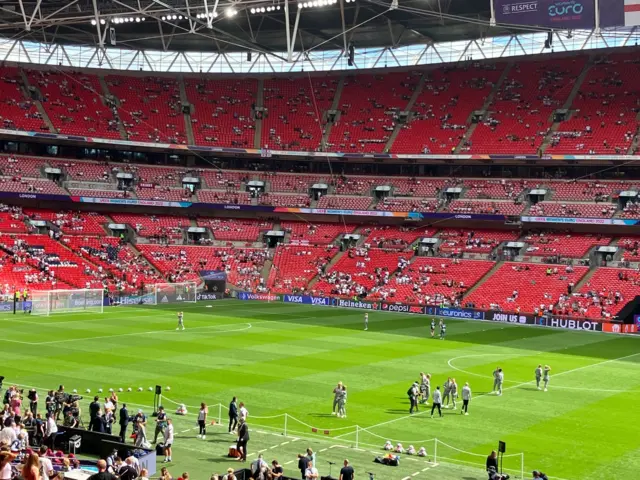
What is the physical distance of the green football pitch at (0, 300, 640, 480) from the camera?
25.5 m

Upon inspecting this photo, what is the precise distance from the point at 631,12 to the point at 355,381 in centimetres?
2872

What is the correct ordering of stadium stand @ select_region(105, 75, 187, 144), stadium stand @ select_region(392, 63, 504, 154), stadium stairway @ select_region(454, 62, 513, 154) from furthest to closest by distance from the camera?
stadium stand @ select_region(105, 75, 187, 144)
stadium stand @ select_region(392, 63, 504, 154)
stadium stairway @ select_region(454, 62, 513, 154)

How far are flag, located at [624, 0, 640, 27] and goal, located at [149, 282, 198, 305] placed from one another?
4427cm

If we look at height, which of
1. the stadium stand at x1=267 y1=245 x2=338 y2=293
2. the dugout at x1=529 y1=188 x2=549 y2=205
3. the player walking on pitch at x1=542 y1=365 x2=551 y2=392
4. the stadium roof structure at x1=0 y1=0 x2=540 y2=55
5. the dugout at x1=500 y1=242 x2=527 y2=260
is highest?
the stadium roof structure at x1=0 y1=0 x2=540 y2=55

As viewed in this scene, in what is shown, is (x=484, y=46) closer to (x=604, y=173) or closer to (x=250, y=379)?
(x=604, y=173)

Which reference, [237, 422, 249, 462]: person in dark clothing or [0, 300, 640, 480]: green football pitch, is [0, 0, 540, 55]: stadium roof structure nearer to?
[0, 300, 640, 480]: green football pitch

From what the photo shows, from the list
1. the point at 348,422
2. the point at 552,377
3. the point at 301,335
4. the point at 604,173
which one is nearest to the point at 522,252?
the point at 604,173

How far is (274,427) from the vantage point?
1117 inches

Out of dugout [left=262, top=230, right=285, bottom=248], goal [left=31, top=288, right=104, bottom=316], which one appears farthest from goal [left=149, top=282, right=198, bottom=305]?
dugout [left=262, top=230, right=285, bottom=248]

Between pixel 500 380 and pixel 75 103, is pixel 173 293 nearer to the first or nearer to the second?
pixel 75 103

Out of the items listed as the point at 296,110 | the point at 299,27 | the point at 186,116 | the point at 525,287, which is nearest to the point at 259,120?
the point at 296,110

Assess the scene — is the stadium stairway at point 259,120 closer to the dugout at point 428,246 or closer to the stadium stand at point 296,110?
the stadium stand at point 296,110

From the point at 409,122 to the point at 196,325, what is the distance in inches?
1698

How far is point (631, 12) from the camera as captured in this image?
48.1 m
